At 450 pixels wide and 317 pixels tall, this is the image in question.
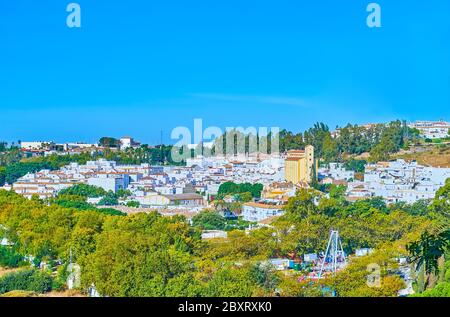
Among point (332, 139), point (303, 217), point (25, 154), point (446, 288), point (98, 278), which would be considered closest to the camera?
point (446, 288)

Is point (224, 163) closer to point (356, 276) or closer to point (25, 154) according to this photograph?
point (25, 154)

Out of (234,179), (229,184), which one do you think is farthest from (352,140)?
(229,184)

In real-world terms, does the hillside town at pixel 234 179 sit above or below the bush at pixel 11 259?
Answer: above

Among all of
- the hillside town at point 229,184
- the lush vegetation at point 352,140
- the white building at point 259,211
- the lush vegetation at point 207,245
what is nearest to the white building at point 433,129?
the hillside town at point 229,184

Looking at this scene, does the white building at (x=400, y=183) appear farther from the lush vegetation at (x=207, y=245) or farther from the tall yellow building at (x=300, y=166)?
the lush vegetation at (x=207, y=245)
